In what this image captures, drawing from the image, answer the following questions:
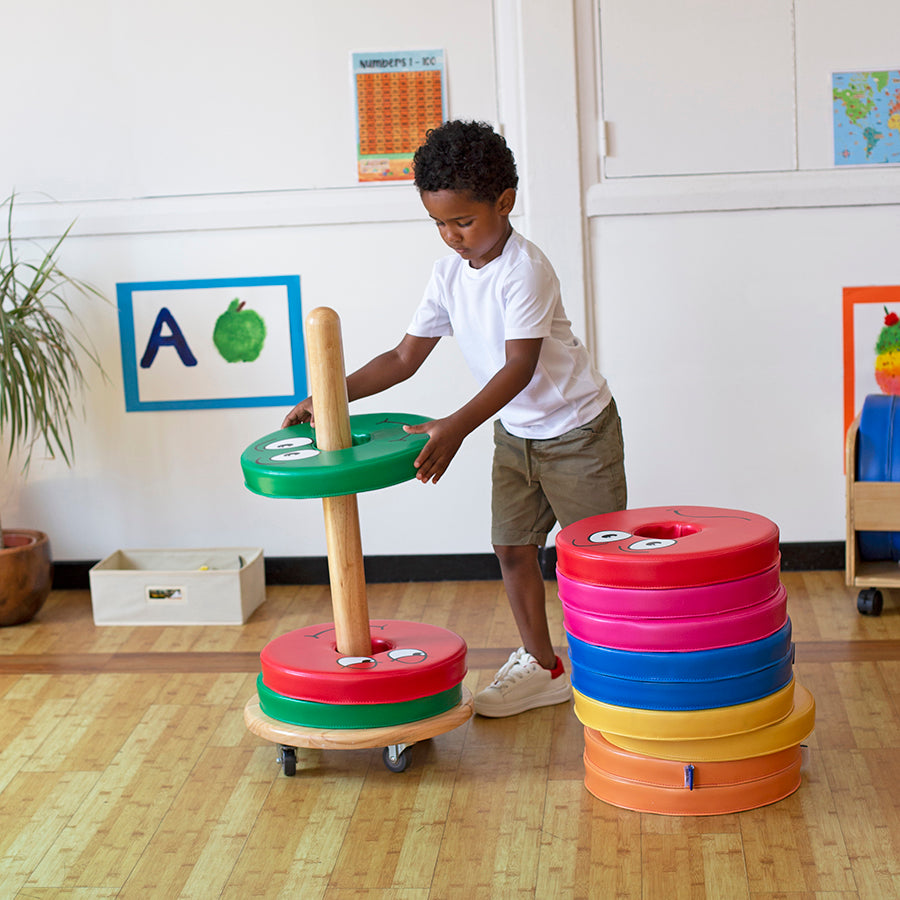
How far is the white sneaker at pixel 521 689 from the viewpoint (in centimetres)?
231

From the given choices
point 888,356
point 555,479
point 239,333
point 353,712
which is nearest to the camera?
point 353,712

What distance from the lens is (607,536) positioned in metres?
1.95

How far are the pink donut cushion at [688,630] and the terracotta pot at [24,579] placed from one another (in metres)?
1.82

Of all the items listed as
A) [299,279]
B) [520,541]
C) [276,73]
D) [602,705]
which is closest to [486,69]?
[276,73]

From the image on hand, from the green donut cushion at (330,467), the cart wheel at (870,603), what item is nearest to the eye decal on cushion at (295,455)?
the green donut cushion at (330,467)

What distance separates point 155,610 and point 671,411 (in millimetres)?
1554

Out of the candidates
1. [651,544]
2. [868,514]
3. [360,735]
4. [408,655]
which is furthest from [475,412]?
[868,514]

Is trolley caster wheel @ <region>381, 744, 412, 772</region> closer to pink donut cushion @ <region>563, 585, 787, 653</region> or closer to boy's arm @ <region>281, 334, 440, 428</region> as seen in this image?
pink donut cushion @ <region>563, 585, 787, 653</region>

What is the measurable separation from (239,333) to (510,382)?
4.80 feet

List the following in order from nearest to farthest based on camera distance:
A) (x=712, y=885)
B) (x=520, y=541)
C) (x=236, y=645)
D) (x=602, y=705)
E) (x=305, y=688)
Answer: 1. (x=712, y=885)
2. (x=602, y=705)
3. (x=305, y=688)
4. (x=520, y=541)
5. (x=236, y=645)

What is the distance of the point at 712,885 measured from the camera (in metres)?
→ 1.66

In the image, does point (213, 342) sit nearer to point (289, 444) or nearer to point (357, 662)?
point (289, 444)

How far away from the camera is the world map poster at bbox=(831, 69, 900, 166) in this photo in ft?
9.70

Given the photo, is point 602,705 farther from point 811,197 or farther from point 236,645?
point 811,197
